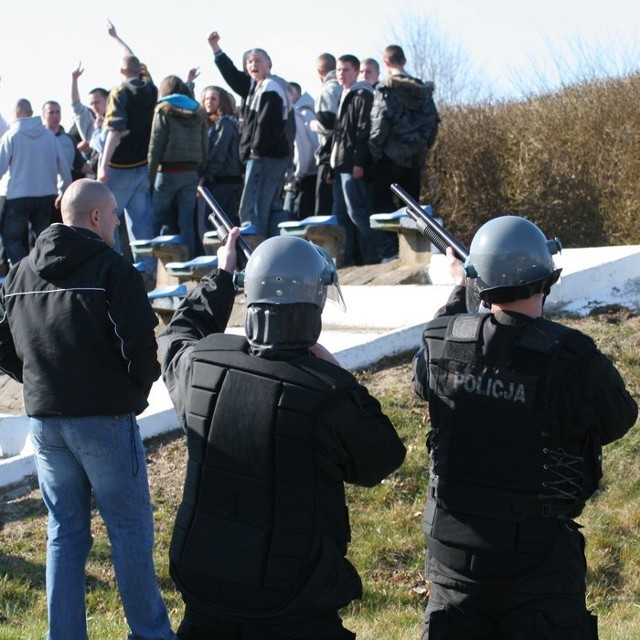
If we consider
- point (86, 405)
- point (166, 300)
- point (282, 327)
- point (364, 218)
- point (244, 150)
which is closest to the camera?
Result: point (282, 327)

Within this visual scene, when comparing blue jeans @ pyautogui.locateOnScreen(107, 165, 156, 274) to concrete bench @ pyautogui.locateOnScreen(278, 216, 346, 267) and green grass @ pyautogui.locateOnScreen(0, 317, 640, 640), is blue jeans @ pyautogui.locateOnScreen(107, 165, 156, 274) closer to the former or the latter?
concrete bench @ pyautogui.locateOnScreen(278, 216, 346, 267)

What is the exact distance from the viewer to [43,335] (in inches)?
190

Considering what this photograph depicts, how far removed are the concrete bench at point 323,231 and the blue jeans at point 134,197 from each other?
4.80 feet

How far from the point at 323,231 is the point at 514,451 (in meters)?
7.76

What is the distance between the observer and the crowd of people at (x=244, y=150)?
1106 centimetres

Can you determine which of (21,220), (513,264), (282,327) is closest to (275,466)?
(282,327)

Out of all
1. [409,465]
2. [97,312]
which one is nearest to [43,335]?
[97,312]

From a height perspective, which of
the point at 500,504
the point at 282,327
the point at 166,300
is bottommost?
the point at 500,504

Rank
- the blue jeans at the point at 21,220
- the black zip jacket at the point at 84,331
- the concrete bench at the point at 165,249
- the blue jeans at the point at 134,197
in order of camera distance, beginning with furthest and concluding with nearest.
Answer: the blue jeans at the point at 21,220
the blue jeans at the point at 134,197
the concrete bench at the point at 165,249
the black zip jacket at the point at 84,331

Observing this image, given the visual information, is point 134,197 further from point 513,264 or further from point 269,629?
point 269,629

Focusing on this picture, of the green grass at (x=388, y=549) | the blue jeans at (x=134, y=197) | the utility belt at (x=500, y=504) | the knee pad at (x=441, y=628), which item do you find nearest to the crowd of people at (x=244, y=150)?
the blue jeans at (x=134, y=197)

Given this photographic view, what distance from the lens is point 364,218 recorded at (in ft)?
36.9

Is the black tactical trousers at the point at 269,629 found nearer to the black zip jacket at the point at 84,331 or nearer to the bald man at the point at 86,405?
the bald man at the point at 86,405

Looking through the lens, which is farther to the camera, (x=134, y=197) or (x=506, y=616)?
(x=134, y=197)
